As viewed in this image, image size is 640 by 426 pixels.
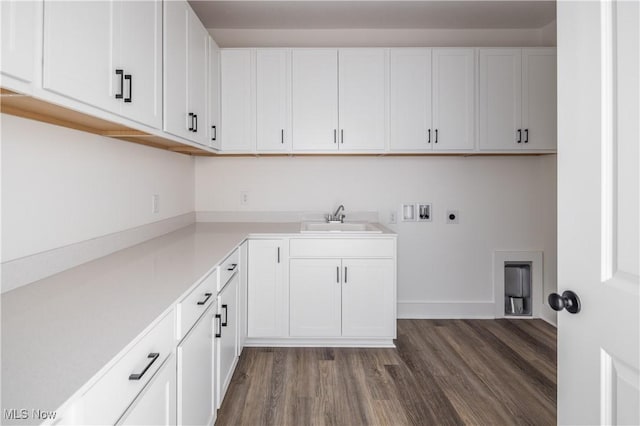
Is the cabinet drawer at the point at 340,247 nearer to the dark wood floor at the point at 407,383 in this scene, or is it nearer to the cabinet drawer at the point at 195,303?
the dark wood floor at the point at 407,383

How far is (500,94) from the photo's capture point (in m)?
3.03

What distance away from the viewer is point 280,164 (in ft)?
11.0

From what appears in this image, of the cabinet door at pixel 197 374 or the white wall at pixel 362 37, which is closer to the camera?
the cabinet door at pixel 197 374

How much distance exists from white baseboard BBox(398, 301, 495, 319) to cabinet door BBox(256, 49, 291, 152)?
181 cm

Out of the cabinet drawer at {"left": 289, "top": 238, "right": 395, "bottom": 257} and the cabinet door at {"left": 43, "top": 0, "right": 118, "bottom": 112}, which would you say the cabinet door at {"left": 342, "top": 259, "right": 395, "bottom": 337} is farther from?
the cabinet door at {"left": 43, "top": 0, "right": 118, "bottom": 112}

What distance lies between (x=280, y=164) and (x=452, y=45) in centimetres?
186

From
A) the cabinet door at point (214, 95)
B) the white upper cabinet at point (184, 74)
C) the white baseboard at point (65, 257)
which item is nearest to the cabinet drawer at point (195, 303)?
the white baseboard at point (65, 257)

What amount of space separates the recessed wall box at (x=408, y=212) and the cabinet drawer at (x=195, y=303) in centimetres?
207

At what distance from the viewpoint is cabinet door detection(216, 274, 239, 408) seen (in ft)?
6.13

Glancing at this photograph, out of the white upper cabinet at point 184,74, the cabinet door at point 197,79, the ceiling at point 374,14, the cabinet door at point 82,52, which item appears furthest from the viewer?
the ceiling at point 374,14

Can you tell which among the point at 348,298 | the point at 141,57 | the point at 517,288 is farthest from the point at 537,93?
the point at 141,57

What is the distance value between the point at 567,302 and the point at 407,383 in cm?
151

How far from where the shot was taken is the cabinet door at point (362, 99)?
299 centimetres

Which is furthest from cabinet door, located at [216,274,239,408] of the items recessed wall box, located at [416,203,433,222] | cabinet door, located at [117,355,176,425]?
recessed wall box, located at [416,203,433,222]
